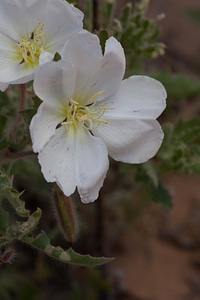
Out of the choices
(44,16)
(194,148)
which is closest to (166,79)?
(194,148)

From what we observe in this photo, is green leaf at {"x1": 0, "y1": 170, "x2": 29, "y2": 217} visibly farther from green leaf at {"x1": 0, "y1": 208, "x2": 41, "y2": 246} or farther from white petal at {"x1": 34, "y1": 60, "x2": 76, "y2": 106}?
white petal at {"x1": 34, "y1": 60, "x2": 76, "y2": 106}

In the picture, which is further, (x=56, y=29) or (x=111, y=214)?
(x=111, y=214)

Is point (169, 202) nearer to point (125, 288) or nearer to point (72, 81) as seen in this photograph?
point (72, 81)

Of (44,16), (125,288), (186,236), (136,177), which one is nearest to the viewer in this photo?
(44,16)

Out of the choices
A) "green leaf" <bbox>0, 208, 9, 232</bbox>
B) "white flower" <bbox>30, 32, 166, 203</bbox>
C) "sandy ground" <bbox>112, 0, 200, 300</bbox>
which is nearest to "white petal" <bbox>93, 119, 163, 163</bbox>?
"white flower" <bbox>30, 32, 166, 203</bbox>

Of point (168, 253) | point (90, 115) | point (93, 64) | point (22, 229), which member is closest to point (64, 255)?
point (22, 229)

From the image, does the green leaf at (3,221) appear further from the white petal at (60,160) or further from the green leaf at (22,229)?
the white petal at (60,160)

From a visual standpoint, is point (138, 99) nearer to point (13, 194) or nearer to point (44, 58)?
point (44, 58)
